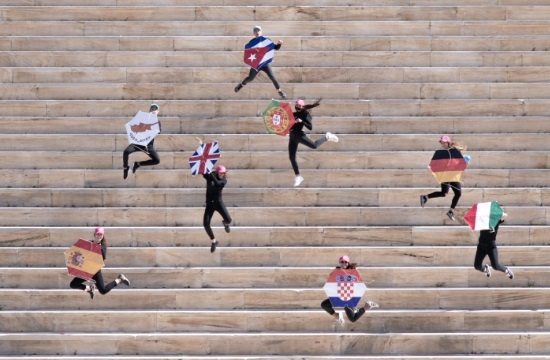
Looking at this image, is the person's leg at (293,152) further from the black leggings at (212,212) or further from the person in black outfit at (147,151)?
the person in black outfit at (147,151)

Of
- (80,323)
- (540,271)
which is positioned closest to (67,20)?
(80,323)

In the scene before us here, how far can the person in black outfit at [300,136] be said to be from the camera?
2161cm

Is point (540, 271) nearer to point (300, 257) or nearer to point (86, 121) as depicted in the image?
point (300, 257)

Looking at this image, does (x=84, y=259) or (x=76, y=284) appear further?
(x=76, y=284)

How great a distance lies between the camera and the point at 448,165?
20.9 m

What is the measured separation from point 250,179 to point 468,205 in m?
4.03

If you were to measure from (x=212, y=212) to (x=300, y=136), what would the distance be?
224 cm

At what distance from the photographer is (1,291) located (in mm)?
20766

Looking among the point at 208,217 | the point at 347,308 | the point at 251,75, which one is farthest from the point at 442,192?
the point at 251,75

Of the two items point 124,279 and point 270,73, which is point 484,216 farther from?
point 124,279

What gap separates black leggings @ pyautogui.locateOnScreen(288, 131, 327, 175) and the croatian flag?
9.99 ft

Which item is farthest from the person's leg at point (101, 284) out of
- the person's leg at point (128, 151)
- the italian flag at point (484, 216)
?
the italian flag at point (484, 216)

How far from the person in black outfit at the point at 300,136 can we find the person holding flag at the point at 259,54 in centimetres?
194

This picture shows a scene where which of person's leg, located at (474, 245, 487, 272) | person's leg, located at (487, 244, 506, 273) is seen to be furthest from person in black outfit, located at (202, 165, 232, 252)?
person's leg, located at (487, 244, 506, 273)
